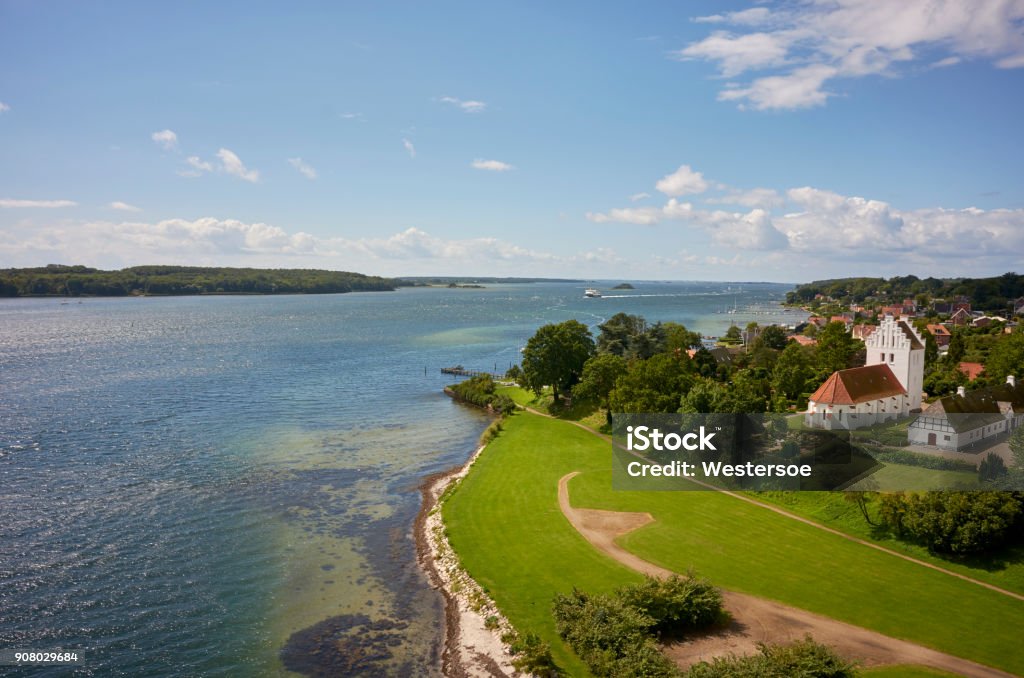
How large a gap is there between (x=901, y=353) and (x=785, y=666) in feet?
141

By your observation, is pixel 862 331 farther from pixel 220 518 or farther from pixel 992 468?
pixel 220 518

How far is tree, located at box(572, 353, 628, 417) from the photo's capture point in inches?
2554

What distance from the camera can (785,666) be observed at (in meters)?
22.1

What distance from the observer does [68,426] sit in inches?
2485

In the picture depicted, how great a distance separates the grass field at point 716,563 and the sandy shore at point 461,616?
2.61 feet

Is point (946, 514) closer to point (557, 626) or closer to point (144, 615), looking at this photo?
point (557, 626)

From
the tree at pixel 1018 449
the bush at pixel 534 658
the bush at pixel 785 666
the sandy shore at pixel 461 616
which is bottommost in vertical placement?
the sandy shore at pixel 461 616

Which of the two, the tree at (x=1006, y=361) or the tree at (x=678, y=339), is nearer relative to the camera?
the tree at (x=1006, y=361)

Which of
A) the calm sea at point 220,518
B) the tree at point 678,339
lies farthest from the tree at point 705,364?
the calm sea at point 220,518

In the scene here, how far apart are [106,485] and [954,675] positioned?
52.7 metres

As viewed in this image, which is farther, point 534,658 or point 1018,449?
point 1018,449

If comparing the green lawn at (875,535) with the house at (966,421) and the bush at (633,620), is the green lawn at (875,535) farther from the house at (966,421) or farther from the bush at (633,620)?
the bush at (633,620)

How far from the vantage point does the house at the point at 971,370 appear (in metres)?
68.0

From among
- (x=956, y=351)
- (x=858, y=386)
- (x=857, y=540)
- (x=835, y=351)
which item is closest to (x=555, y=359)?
(x=858, y=386)
